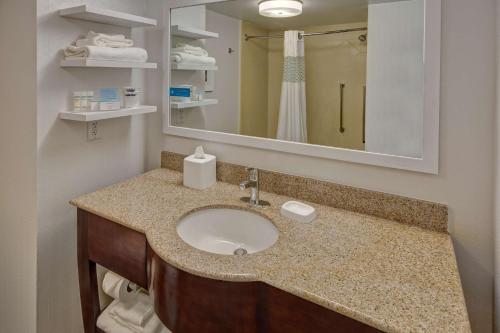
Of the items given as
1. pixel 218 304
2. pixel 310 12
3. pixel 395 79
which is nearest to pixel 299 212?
pixel 218 304

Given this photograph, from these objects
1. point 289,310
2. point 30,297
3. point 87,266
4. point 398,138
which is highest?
point 398,138

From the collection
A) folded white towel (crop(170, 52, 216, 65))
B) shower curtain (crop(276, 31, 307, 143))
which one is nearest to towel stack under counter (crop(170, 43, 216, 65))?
folded white towel (crop(170, 52, 216, 65))

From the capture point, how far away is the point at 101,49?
4.67 ft

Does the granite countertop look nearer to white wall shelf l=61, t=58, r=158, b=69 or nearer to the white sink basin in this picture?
the white sink basin

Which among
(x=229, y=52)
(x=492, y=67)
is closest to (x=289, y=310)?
(x=492, y=67)

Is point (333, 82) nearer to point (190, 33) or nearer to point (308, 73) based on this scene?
point (308, 73)

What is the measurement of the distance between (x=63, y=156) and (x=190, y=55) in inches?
29.7

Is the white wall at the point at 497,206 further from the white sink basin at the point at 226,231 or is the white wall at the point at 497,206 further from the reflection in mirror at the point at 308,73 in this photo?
the white sink basin at the point at 226,231

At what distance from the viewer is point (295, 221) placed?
121 cm

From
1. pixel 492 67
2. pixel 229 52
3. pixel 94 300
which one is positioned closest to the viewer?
pixel 492 67

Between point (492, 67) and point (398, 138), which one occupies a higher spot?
point (492, 67)

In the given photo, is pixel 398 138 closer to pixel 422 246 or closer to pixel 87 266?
pixel 422 246

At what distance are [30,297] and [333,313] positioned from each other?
1401mm

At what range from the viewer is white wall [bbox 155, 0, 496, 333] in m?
1.04
